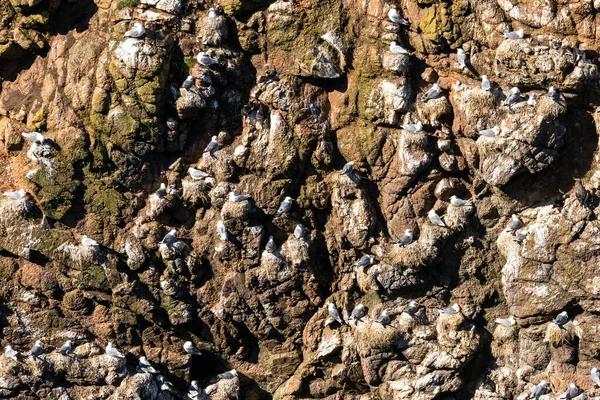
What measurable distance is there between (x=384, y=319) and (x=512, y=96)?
5.30 m

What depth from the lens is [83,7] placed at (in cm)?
1755

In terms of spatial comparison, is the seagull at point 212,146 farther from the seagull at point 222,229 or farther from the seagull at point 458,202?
the seagull at point 458,202

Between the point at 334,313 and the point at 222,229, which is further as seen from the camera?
the point at 334,313

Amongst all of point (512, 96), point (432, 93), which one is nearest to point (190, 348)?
point (432, 93)

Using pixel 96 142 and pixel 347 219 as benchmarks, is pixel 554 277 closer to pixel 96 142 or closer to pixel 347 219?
pixel 347 219

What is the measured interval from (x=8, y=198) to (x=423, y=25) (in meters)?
9.42

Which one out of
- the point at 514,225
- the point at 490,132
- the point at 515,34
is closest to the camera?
the point at 515,34

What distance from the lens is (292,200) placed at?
17359 mm

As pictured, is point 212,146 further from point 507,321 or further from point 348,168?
point 507,321

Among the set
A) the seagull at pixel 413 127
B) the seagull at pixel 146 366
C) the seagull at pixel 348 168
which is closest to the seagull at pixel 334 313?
the seagull at pixel 348 168

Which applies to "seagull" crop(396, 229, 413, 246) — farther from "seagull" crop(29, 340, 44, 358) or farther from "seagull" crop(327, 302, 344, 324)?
"seagull" crop(29, 340, 44, 358)

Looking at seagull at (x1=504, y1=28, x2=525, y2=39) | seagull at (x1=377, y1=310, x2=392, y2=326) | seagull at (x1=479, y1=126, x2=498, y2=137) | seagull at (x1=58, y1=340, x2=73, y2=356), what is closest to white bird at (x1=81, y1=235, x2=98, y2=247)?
seagull at (x1=58, y1=340, x2=73, y2=356)

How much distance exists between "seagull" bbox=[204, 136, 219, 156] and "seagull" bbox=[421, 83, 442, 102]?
442cm

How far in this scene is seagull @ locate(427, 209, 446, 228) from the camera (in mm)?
16891
